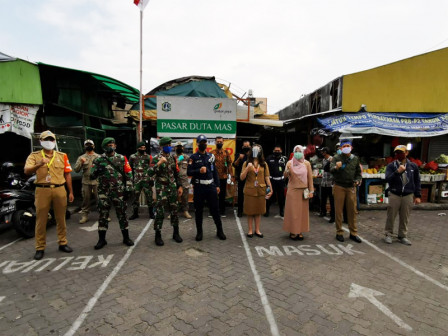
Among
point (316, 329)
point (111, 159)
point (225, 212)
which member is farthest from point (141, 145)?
point (316, 329)

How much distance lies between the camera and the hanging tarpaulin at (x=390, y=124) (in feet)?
26.2

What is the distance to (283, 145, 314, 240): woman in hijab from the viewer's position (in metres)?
5.23

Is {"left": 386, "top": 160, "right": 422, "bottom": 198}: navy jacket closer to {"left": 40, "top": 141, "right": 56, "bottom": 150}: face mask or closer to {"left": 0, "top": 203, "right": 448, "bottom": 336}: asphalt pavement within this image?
{"left": 0, "top": 203, "right": 448, "bottom": 336}: asphalt pavement

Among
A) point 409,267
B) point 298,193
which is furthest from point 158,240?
point 409,267

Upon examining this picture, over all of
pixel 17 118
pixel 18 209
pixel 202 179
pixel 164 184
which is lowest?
pixel 18 209

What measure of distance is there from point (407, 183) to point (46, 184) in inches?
260

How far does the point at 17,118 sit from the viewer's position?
7.22 metres

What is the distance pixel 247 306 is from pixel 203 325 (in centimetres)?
61

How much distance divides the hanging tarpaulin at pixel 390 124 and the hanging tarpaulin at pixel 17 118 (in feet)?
28.5

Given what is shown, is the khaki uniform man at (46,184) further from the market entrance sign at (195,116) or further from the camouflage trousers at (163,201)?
the market entrance sign at (195,116)

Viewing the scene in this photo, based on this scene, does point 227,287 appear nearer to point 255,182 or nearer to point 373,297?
point 373,297

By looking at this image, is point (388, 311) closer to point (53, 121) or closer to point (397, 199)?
point (397, 199)

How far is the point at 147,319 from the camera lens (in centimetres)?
289

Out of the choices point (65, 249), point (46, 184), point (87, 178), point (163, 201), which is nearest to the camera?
point (46, 184)
